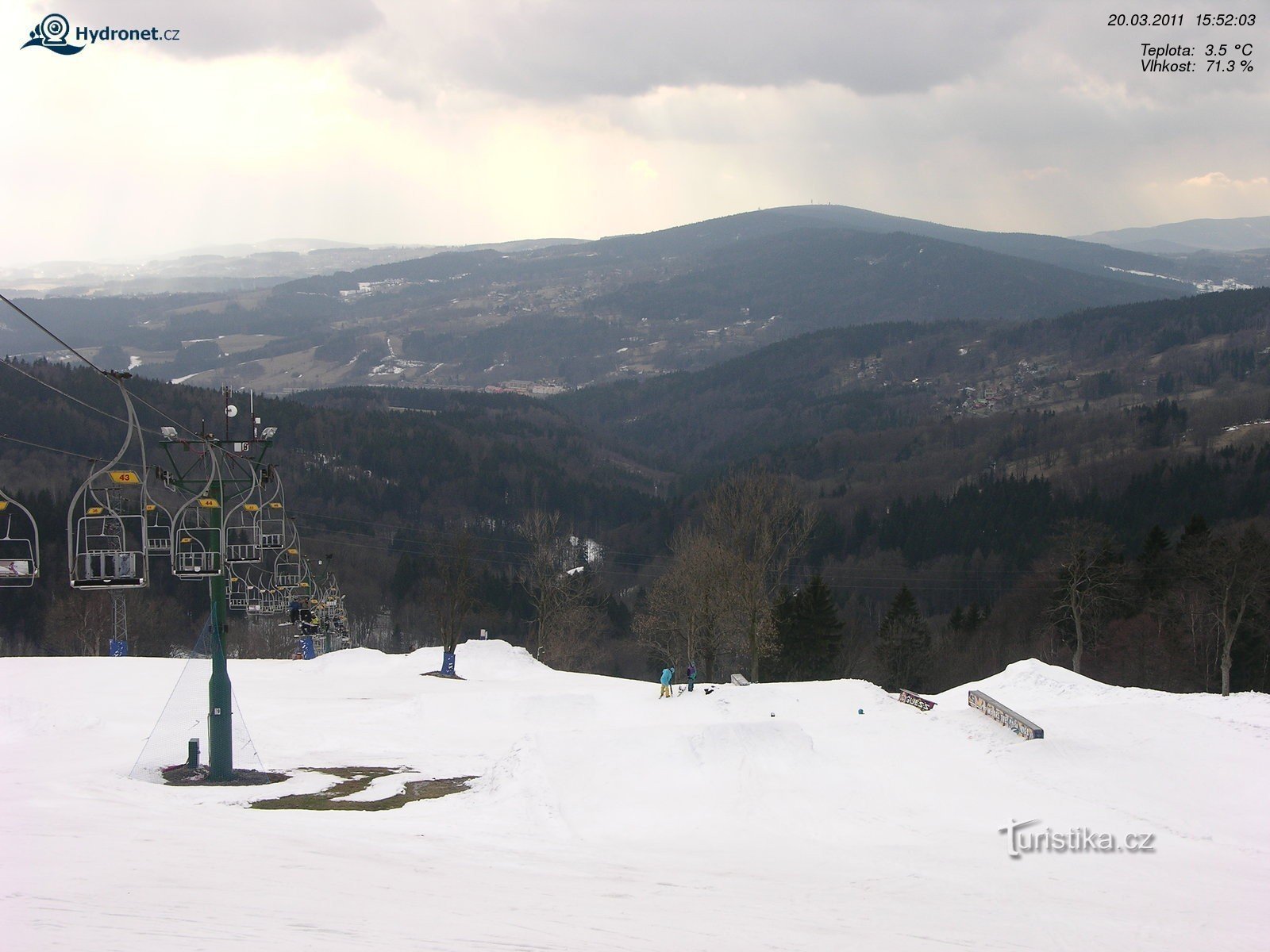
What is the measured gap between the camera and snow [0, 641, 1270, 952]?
14.2 m

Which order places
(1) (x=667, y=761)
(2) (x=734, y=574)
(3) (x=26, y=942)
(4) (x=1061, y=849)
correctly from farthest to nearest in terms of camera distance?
(2) (x=734, y=574) < (1) (x=667, y=761) < (4) (x=1061, y=849) < (3) (x=26, y=942)

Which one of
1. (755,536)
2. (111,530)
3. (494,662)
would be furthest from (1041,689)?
(111,530)

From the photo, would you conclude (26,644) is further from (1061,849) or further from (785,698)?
(1061,849)

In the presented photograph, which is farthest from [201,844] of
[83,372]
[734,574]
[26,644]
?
[83,372]

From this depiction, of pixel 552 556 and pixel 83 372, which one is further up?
pixel 83 372

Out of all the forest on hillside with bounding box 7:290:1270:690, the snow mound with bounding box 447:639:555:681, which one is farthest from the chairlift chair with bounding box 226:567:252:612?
the snow mound with bounding box 447:639:555:681

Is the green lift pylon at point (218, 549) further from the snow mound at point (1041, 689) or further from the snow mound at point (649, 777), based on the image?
the snow mound at point (1041, 689)

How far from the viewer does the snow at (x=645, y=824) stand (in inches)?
558

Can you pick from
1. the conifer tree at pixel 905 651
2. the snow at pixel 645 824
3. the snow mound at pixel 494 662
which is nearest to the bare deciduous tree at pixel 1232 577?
the snow at pixel 645 824

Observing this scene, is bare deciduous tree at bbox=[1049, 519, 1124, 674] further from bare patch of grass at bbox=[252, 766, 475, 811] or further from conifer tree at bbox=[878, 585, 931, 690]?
bare patch of grass at bbox=[252, 766, 475, 811]

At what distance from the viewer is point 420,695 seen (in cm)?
3859

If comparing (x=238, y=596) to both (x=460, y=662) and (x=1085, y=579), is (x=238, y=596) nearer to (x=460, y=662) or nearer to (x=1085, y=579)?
(x=460, y=662)

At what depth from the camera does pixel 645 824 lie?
2297cm

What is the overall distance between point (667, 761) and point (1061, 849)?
945cm
